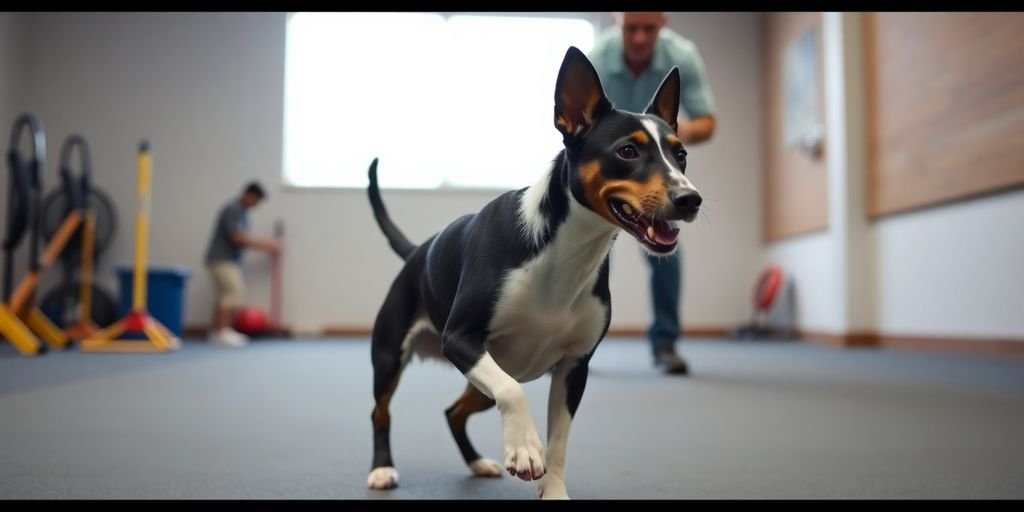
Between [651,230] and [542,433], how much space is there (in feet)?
3.77

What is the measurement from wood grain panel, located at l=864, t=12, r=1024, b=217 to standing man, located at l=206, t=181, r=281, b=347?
4523 millimetres

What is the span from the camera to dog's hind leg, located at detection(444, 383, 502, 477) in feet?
4.70

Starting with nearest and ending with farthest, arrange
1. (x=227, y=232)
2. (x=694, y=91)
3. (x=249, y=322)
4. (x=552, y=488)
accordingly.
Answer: (x=552, y=488)
(x=694, y=91)
(x=227, y=232)
(x=249, y=322)

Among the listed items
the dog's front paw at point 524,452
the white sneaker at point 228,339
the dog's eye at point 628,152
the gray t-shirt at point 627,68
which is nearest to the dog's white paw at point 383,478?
the dog's front paw at point 524,452

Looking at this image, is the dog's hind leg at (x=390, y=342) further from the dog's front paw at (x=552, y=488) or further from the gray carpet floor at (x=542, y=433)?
the dog's front paw at (x=552, y=488)

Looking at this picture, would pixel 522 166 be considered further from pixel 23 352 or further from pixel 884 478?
pixel 23 352

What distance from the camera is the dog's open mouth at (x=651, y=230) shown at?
73 centimetres

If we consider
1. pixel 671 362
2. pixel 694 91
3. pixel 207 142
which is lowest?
pixel 671 362

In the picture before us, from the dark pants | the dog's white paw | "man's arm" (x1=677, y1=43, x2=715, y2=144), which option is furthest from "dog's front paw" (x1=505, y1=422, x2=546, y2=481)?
the dark pants

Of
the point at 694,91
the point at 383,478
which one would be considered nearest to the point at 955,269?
the point at 694,91

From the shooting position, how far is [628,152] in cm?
83

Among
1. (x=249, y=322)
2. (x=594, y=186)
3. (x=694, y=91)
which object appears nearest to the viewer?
(x=594, y=186)

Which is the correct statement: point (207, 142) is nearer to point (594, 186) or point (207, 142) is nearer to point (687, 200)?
point (594, 186)

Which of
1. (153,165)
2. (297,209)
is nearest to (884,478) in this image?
(297,209)
